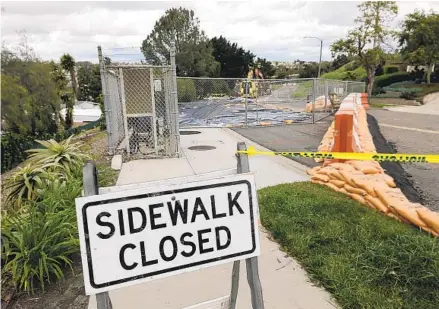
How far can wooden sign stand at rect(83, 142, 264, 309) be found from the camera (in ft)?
4.70

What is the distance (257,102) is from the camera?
52.3 ft

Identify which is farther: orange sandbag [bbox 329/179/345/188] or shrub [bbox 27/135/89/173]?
shrub [bbox 27/135/89/173]

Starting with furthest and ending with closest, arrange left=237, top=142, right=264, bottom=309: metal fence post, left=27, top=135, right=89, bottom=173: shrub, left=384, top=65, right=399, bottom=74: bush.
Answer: left=384, top=65, right=399, bottom=74: bush
left=27, top=135, right=89, bottom=173: shrub
left=237, top=142, right=264, bottom=309: metal fence post

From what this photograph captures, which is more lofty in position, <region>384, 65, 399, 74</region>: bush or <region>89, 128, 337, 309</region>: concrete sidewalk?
<region>384, 65, 399, 74</region>: bush

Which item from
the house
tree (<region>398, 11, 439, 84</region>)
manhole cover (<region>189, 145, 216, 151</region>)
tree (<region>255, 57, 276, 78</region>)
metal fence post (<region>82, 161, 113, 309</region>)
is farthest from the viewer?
tree (<region>255, 57, 276, 78</region>)

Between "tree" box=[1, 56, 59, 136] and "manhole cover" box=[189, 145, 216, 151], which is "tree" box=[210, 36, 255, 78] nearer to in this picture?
"tree" box=[1, 56, 59, 136]

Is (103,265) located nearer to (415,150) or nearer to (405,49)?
(415,150)

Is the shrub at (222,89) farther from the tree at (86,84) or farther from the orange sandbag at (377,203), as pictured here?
the tree at (86,84)

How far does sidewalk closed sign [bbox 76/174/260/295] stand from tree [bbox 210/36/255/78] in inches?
2063

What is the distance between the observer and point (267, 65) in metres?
60.8

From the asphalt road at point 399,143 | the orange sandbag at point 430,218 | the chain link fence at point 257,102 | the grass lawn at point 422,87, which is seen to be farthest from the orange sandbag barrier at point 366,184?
the grass lawn at point 422,87

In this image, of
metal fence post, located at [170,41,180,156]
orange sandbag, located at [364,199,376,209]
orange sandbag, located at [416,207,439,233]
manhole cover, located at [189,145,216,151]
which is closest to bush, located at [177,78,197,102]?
manhole cover, located at [189,145,216,151]

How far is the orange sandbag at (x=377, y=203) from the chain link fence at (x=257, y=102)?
8.87 meters

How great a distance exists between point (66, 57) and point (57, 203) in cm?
3767
